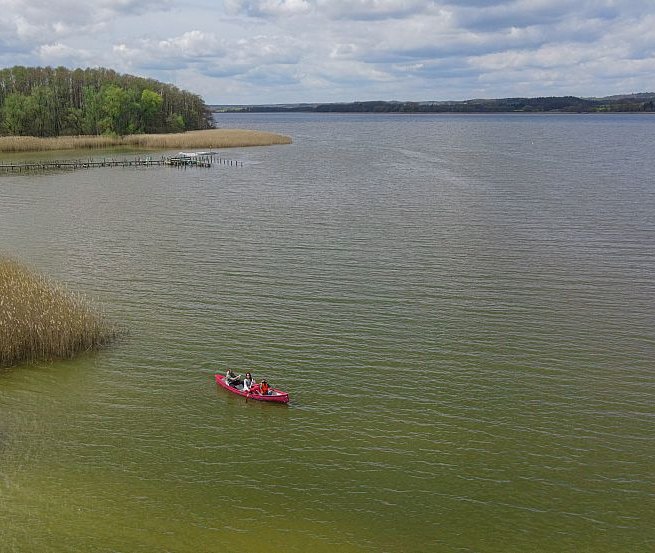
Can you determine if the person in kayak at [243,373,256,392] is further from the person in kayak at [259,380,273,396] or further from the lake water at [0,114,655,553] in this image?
the lake water at [0,114,655,553]

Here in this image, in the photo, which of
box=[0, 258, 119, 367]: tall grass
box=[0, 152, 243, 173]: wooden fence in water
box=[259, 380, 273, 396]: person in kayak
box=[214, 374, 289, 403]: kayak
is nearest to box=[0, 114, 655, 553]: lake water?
box=[214, 374, 289, 403]: kayak

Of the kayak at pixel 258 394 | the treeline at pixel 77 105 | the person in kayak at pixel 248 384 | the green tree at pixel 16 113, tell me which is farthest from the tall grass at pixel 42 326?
the treeline at pixel 77 105

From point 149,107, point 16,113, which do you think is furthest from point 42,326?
point 149,107

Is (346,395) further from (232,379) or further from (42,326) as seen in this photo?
(42,326)

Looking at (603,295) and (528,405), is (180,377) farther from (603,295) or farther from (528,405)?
(603,295)

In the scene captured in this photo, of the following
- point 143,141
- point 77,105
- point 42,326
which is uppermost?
point 77,105
